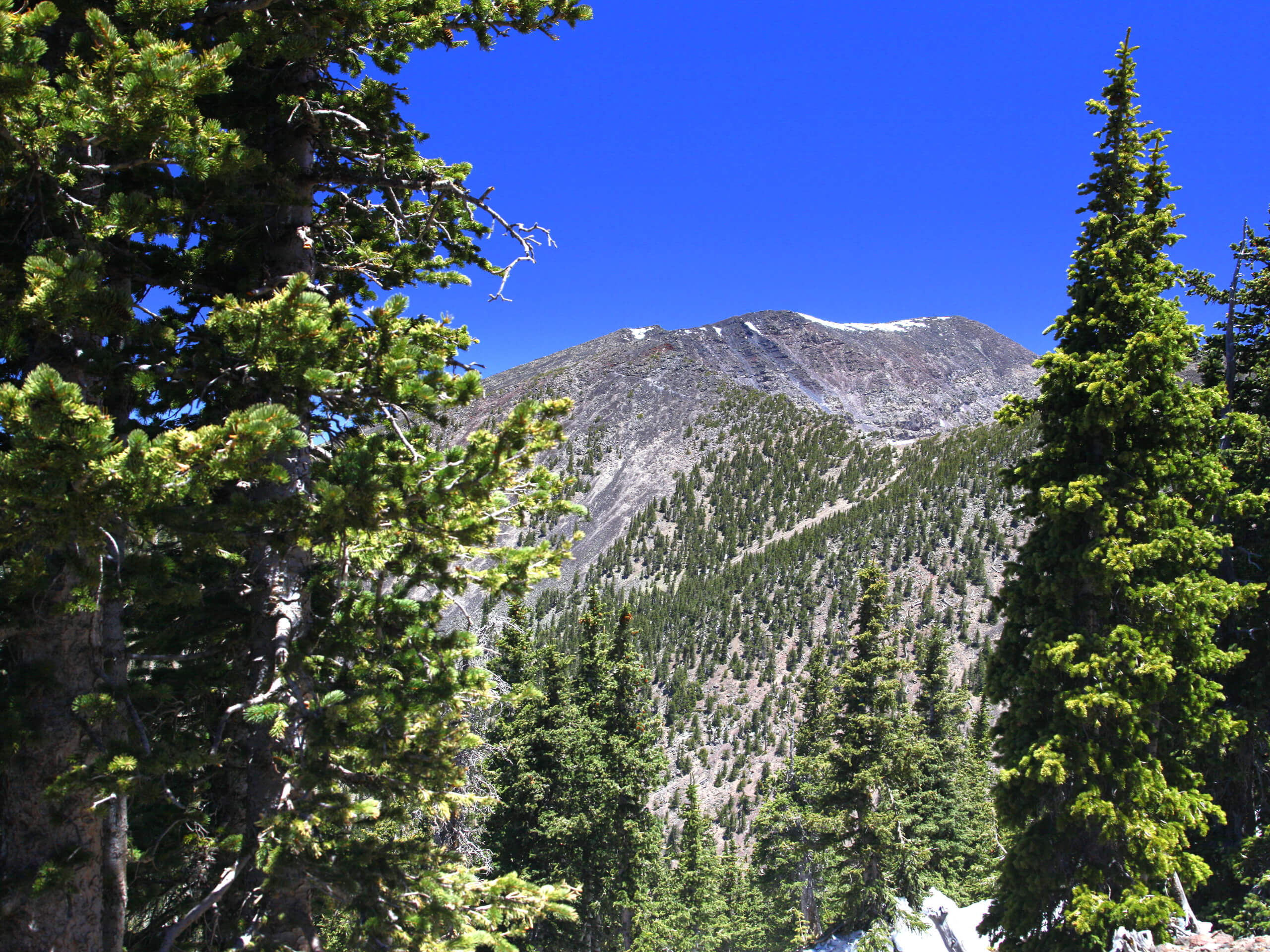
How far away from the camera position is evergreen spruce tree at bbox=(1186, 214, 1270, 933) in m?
10.0

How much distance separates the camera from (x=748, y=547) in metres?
103

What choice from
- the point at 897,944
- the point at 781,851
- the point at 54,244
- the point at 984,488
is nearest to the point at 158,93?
the point at 54,244

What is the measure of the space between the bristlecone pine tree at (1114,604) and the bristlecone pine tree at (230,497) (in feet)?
27.0

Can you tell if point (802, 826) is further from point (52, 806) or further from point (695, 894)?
point (52, 806)

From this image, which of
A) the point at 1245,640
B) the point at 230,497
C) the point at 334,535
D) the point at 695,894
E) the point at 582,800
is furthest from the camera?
the point at 695,894

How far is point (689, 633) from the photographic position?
81.1 metres

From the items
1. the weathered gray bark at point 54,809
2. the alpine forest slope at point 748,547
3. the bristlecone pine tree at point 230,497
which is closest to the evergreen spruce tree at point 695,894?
the alpine forest slope at point 748,547

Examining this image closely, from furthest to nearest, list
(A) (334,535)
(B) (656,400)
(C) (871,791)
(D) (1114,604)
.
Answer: (B) (656,400)
(C) (871,791)
(D) (1114,604)
(A) (334,535)

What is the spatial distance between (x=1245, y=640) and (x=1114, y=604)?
5297 millimetres

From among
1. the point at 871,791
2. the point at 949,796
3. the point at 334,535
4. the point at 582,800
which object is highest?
the point at 334,535

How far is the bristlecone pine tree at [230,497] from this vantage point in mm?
2926

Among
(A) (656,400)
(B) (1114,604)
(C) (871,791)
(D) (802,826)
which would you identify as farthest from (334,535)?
(A) (656,400)

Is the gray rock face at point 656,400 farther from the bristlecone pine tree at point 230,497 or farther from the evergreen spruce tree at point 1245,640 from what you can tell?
the bristlecone pine tree at point 230,497

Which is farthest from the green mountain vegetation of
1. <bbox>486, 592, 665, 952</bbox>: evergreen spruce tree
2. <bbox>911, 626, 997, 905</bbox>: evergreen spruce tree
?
<bbox>911, 626, 997, 905</bbox>: evergreen spruce tree
